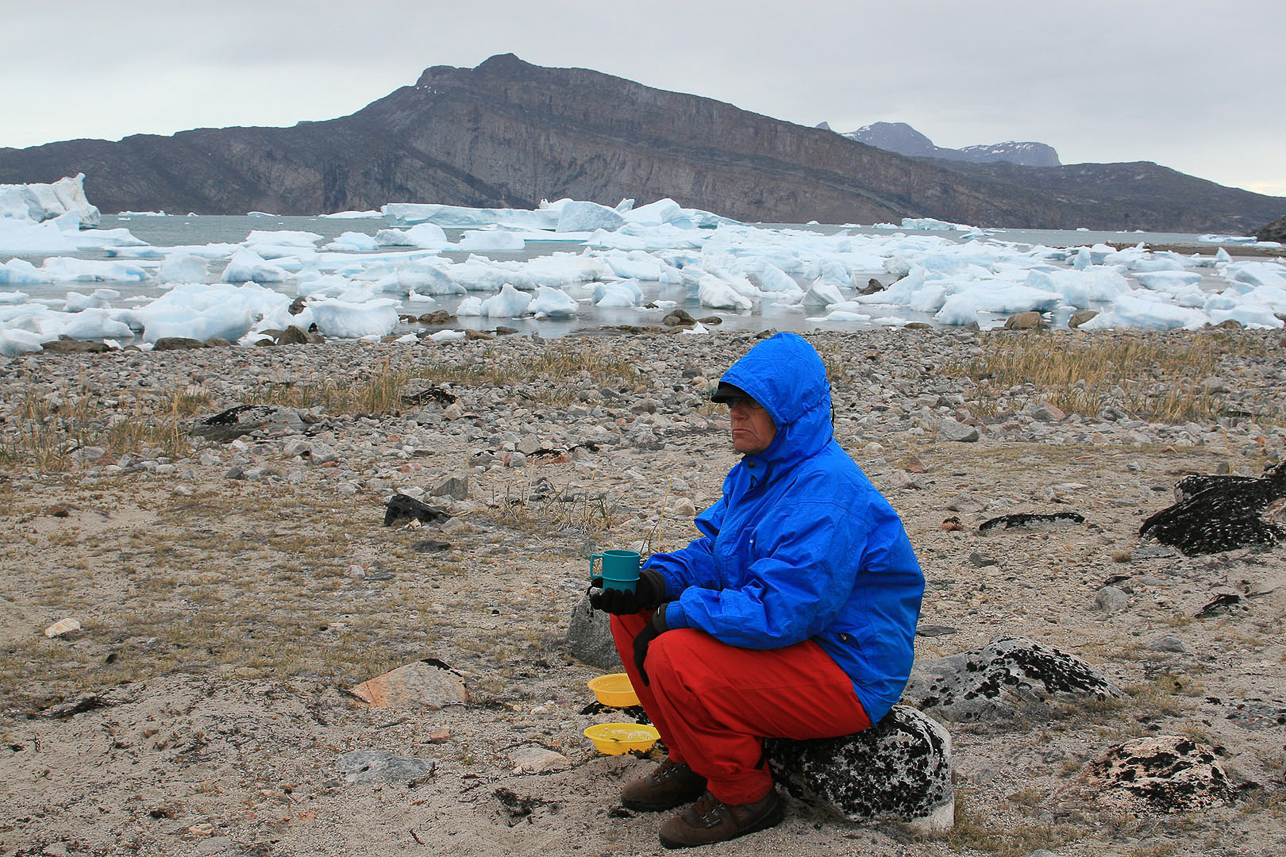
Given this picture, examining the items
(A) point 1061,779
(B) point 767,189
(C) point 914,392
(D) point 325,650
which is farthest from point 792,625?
(B) point 767,189

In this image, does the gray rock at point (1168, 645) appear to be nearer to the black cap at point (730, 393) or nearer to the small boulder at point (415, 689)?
the black cap at point (730, 393)

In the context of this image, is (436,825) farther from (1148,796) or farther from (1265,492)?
(1265,492)

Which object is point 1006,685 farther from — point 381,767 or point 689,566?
point 381,767

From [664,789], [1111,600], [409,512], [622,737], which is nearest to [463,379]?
[409,512]

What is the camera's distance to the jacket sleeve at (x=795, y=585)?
1885 millimetres

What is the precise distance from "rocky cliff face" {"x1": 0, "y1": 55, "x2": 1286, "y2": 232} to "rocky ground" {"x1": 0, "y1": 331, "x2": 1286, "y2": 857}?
97.6m

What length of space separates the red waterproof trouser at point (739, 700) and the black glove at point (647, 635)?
0.03 meters

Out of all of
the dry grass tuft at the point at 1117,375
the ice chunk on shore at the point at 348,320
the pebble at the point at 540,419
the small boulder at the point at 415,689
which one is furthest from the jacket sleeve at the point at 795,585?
the ice chunk on shore at the point at 348,320

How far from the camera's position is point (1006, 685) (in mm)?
2688

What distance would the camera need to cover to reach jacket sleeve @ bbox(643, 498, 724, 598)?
2232 mm

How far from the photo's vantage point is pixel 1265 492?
154 inches

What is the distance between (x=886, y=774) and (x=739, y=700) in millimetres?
399

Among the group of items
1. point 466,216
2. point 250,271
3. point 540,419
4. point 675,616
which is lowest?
point 540,419

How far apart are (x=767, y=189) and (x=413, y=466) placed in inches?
4376
